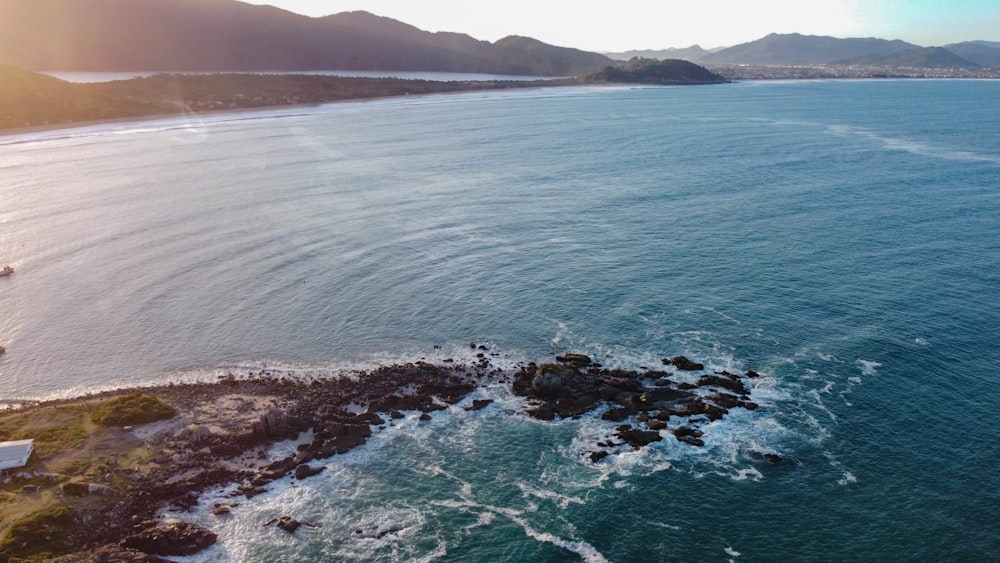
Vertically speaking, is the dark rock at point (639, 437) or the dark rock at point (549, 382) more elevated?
the dark rock at point (549, 382)

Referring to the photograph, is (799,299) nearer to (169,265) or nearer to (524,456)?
(524,456)

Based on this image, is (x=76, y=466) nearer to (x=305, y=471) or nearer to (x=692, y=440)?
(x=305, y=471)

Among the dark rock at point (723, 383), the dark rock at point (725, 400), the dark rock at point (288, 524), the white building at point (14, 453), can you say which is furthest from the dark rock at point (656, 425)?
the white building at point (14, 453)

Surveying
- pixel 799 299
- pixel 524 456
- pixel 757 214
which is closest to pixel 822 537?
pixel 524 456

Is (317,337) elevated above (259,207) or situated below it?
below

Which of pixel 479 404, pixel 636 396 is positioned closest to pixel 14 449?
pixel 479 404

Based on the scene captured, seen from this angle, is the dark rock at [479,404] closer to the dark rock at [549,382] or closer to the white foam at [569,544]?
the dark rock at [549,382]
